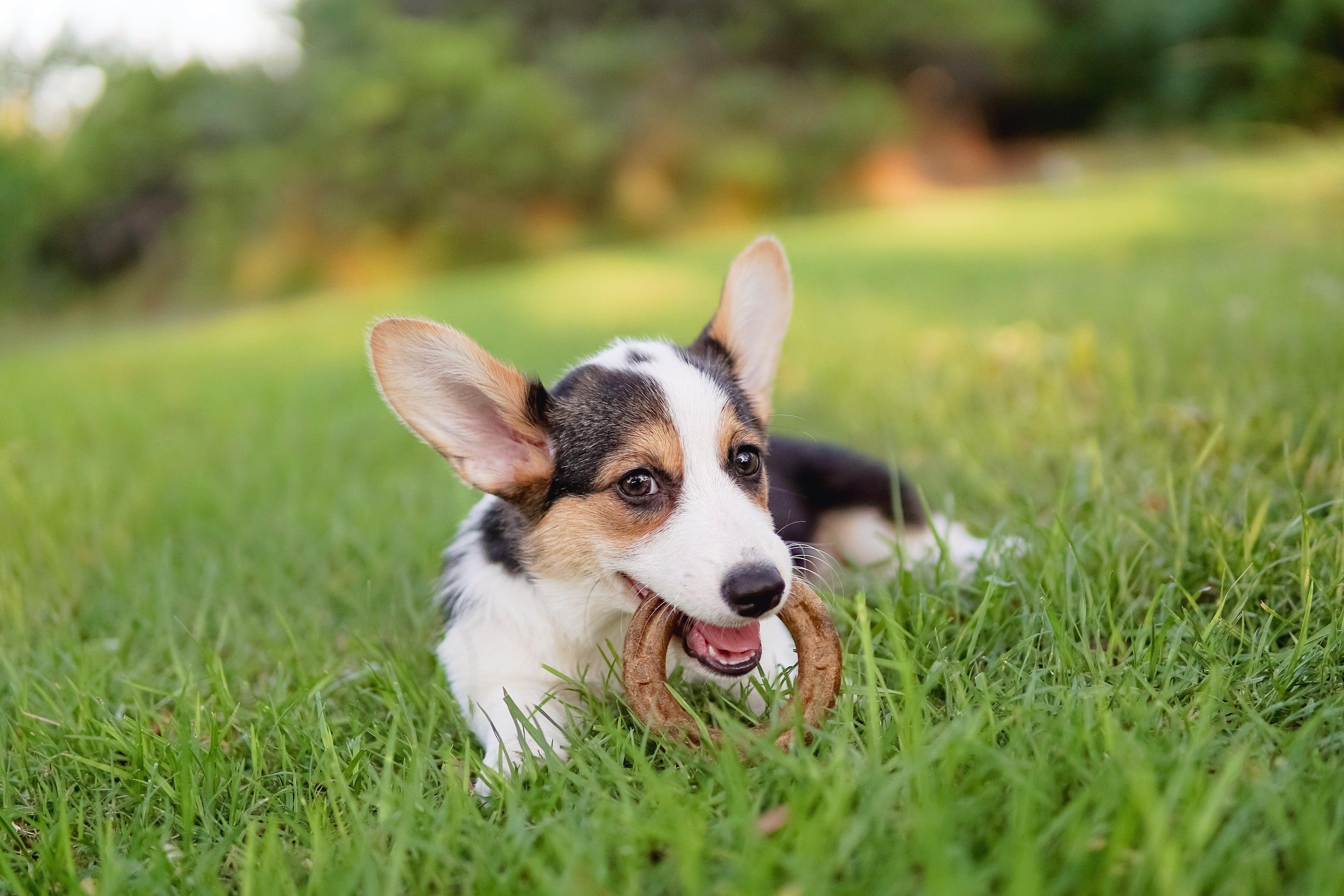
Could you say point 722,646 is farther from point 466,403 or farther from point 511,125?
point 511,125

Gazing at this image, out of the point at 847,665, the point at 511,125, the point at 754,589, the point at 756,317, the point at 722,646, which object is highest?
the point at 511,125

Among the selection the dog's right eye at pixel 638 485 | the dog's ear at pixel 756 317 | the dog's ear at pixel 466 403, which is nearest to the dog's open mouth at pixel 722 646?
the dog's right eye at pixel 638 485

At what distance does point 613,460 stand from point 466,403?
15.4 inches

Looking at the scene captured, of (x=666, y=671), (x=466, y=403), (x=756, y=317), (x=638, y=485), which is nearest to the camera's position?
(x=666, y=671)

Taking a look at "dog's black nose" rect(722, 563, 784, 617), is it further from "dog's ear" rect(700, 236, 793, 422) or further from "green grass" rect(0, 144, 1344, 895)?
"dog's ear" rect(700, 236, 793, 422)

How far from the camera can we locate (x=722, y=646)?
6.70 ft

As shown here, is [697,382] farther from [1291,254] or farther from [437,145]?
[437,145]

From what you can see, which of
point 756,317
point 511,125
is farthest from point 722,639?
point 511,125

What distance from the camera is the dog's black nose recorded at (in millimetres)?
1855

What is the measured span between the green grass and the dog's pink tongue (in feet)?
0.45

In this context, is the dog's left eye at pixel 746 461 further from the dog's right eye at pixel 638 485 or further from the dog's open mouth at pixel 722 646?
the dog's open mouth at pixel 722 646

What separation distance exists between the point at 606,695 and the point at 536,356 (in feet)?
14.5

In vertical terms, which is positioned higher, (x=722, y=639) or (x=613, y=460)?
(x=613, y=460)

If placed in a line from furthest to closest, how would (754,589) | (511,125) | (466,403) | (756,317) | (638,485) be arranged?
(511,125) → (756,317) → (466,403) → (638,485) → (754,589)
